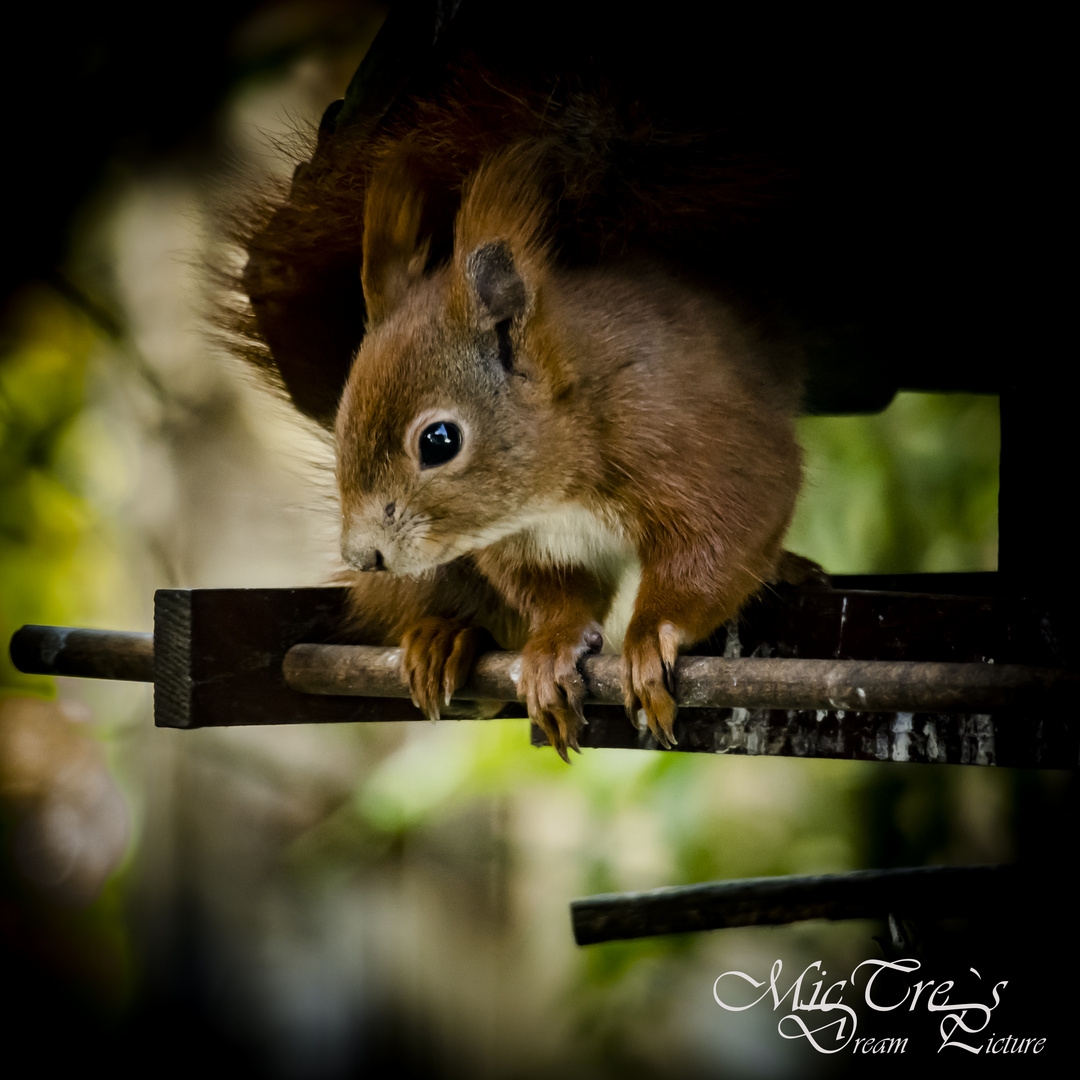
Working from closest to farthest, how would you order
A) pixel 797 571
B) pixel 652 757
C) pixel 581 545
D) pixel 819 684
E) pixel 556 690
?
1. pixel 819 684
2. pixel 556 690
3. pixel 581 545
4. pixel 797 571
5. pixel 652 757

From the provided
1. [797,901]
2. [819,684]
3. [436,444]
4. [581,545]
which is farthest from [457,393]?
[797,901]

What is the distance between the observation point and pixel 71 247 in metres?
1.55

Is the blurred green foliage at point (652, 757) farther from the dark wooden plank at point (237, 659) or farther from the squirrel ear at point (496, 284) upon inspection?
the squirrel ear at point (496, 284)

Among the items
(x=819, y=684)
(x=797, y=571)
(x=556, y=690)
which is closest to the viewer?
(x=819, y=684)

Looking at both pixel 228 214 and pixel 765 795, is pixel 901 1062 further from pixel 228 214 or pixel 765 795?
pixel 228 214

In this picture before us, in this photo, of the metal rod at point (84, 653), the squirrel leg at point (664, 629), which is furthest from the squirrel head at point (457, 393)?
the metal rod at point (84, 653)

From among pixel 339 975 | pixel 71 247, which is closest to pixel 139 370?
pixel 71 247

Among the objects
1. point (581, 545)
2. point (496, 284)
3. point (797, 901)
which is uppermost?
point (496, 284)

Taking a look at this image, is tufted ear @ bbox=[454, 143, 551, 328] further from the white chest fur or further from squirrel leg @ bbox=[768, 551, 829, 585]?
squirrel leg @ bbox=[768, 551, 829, 585]

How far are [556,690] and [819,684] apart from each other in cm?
19

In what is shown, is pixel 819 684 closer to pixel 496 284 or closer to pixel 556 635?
pixel 556 635

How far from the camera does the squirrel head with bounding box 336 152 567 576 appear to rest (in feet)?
2.06

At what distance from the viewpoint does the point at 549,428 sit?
2.17 ft

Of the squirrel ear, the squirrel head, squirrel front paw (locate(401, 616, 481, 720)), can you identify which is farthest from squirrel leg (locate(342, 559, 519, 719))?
the squirrel ear
